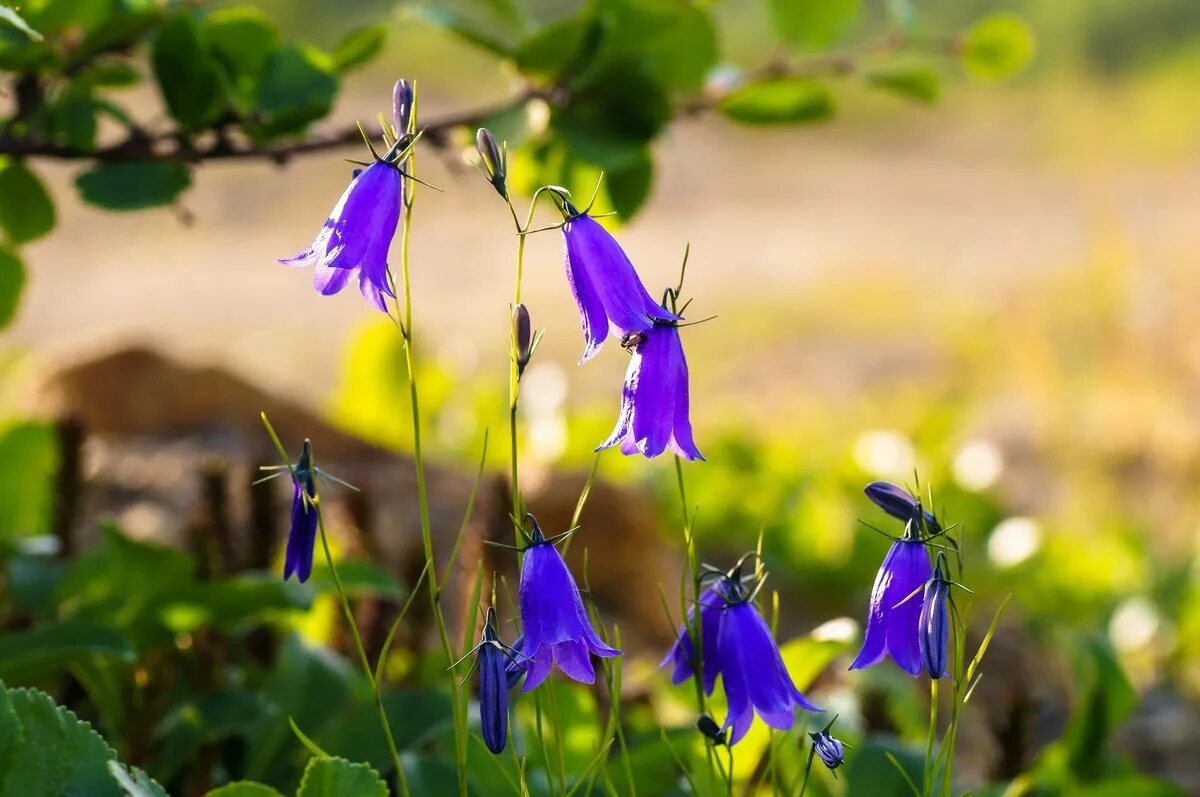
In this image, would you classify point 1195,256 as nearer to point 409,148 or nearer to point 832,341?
point 832,341

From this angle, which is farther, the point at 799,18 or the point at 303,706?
the point at 799,18

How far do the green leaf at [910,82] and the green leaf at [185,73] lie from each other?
104 centimetres

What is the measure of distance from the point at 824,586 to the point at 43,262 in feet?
31.7

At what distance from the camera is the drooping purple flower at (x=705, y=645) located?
4.04 feet

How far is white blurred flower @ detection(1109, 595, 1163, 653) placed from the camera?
10.7 ft

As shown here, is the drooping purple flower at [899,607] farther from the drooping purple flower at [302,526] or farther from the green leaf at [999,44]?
the green leaf at [999,44]

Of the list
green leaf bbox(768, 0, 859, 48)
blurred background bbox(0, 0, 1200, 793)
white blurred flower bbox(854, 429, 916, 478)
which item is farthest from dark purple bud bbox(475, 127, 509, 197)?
white blurred flower bbox(854, 429, 916, 478)

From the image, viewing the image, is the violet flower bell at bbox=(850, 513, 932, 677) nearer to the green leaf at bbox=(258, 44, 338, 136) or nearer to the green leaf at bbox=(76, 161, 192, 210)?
the green leaf at bbox=(258, 44, 338, 136)

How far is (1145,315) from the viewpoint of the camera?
3.78m

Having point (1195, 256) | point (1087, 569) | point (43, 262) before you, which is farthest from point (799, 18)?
point (43, 262)

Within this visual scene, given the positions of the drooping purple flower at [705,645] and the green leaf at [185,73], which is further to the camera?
the green leaf at [185,73]

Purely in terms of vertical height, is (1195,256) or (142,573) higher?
(142,573)

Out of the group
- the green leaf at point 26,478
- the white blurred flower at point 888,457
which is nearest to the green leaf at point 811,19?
the green leaf at point 26,478

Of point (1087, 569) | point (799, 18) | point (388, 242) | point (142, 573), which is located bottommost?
point (1087, 569)
